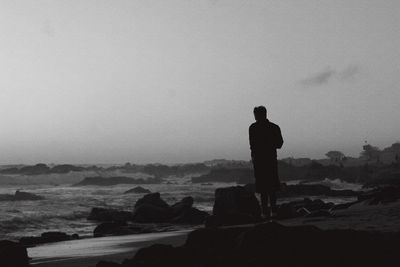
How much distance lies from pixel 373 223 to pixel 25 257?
19.9 ft

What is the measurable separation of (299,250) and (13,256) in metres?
5.50

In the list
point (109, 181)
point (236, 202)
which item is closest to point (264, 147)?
point (236, 202)

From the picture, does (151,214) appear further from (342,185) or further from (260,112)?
(342,185)

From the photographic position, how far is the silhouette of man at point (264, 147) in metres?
8.16

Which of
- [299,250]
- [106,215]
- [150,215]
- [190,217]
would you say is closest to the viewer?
[299,250]

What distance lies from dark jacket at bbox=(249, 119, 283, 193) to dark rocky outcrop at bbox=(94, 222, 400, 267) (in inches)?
104

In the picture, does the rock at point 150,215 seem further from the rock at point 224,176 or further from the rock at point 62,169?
the rock at point 224,176

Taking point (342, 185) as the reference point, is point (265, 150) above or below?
above

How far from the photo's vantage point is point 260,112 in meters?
8.12

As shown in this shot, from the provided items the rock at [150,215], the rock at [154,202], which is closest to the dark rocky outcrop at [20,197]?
the rock at [154,202]

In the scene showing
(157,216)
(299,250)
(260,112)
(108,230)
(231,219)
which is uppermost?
(260,112)

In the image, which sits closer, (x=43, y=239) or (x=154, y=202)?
(x=43, y=239)

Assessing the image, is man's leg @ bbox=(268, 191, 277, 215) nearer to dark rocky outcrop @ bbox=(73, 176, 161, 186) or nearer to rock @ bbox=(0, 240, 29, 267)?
rock @ bbox=(0, 240, 29, 267)

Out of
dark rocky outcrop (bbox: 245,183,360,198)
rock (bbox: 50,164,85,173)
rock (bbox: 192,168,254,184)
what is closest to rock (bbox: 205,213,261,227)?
dark rocky outcrop (bbox: 245,183,360,198)
